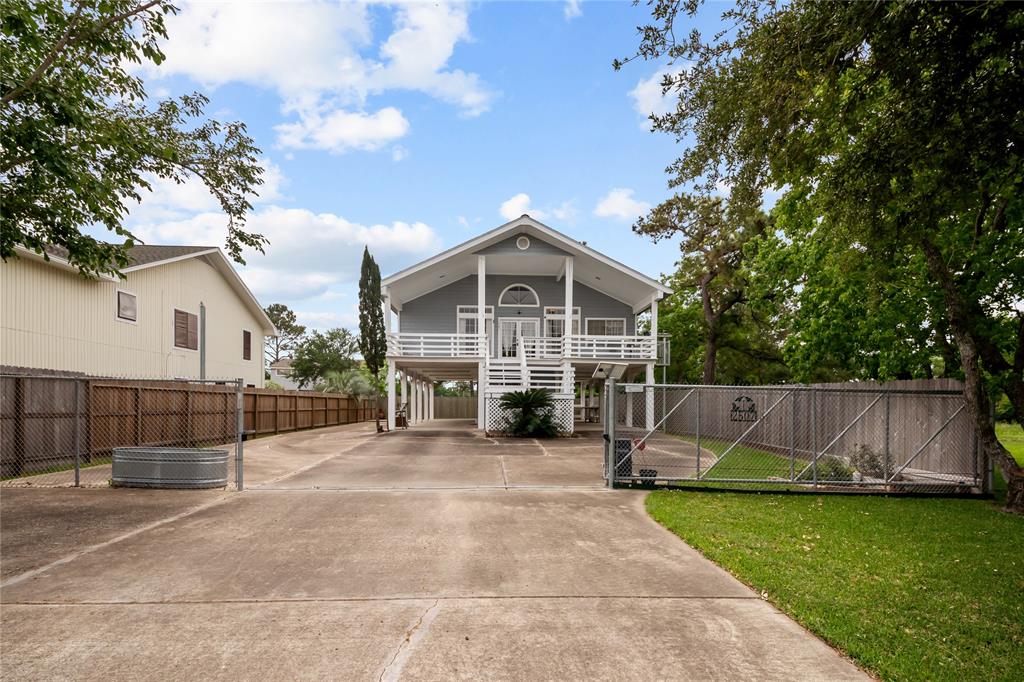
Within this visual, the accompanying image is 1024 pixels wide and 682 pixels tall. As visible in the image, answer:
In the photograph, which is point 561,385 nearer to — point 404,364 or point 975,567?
point 404,364

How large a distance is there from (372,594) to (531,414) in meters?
14.8

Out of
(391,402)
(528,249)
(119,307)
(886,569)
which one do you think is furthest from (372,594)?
(528,249)

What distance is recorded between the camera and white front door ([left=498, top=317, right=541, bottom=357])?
84.5ft

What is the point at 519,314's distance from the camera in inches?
1020

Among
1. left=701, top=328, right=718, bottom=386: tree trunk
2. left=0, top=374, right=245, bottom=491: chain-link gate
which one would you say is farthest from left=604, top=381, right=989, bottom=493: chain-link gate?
left=701, top=328, right=718, bottom=386: tree trunk

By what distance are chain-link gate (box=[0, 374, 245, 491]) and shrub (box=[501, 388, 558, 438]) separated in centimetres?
853

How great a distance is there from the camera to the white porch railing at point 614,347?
23.1 metres

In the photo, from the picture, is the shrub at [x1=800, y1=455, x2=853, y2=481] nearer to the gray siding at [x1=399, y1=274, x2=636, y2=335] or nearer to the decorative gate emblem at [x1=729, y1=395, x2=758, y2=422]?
the decorative gate emblem at [x1=729, y1=395, x2=758, y2=422]

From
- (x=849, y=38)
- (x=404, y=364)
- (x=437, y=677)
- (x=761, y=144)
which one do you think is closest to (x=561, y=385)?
(x=404, y=364)

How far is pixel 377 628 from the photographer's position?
443 cm

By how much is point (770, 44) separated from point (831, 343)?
9667 mm

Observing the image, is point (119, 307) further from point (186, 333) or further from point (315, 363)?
point (315, 363)

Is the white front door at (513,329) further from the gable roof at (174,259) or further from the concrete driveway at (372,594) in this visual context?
the concrete driveway at (372,594)

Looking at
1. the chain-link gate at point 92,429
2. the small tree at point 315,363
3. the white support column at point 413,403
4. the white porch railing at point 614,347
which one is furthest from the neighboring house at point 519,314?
the small tree at point 315,363
